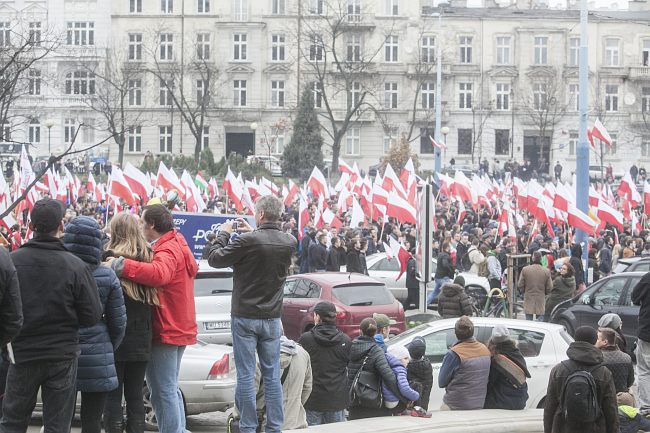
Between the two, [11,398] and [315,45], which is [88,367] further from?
[315,45]

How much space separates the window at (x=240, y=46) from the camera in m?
79.9

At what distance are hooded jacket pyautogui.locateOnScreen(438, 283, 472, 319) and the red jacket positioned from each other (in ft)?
32.1

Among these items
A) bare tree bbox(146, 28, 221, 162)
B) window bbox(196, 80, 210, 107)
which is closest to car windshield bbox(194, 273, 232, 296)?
window bbox(196, 80, 210, 107)

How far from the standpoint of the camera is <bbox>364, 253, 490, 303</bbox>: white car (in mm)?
26891

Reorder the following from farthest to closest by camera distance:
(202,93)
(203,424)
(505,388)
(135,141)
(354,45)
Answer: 1. (135,141)
2. (354,45)
3. (202,93)
4. (203,424)
5. (505,388)

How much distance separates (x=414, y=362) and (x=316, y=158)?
58018 mm

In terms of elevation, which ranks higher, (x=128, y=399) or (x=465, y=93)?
(x=465, y=93)

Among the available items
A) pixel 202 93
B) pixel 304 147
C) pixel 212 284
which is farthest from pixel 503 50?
pixel 212 284

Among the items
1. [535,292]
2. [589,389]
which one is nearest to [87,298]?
[589,389]

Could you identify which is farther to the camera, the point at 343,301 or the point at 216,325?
the point at 343,301

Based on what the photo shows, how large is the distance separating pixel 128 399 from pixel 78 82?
239 feet

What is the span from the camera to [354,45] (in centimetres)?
7962

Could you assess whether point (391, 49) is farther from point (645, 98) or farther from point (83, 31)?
point (83, 31)

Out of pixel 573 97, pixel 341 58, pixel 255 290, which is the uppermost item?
pixel 341 58
